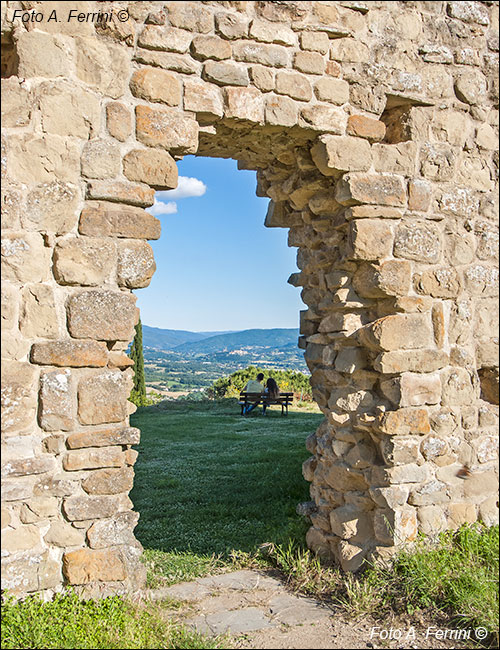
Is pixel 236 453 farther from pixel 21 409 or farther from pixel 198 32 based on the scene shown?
pixel 198 32

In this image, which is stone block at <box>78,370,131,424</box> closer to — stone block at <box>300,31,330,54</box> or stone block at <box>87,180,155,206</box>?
stone block at <box>87,180,155,206</box>

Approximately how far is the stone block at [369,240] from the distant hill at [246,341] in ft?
169

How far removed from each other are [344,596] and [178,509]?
2595 millimetres

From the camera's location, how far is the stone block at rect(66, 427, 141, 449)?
10.9 ft

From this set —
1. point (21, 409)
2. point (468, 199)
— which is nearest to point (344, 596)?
point (21, 409)

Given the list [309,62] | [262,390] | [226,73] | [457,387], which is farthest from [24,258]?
[262,390]

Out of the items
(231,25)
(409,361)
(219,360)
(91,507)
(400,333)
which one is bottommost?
(219,360)

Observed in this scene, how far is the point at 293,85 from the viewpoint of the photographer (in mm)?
3852

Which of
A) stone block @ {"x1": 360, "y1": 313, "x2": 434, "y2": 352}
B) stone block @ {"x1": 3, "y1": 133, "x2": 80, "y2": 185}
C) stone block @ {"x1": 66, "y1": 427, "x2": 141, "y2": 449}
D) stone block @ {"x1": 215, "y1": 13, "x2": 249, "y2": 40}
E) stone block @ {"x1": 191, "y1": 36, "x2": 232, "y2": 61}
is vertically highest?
stone block @ {"x1": 215, "y1": 13, "x2": 249, "y2": 40}

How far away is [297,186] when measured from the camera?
4543 millimetres

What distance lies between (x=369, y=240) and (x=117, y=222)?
1716 millimetres

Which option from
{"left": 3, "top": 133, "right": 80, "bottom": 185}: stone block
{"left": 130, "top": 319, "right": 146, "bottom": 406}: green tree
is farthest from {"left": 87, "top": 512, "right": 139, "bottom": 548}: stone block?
{"left": 130, "top": 319, "right": 146, "bottom": 406}: green tree

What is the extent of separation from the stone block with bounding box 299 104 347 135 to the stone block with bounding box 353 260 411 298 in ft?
3.20

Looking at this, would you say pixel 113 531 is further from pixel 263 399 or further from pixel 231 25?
pixel 263 399
